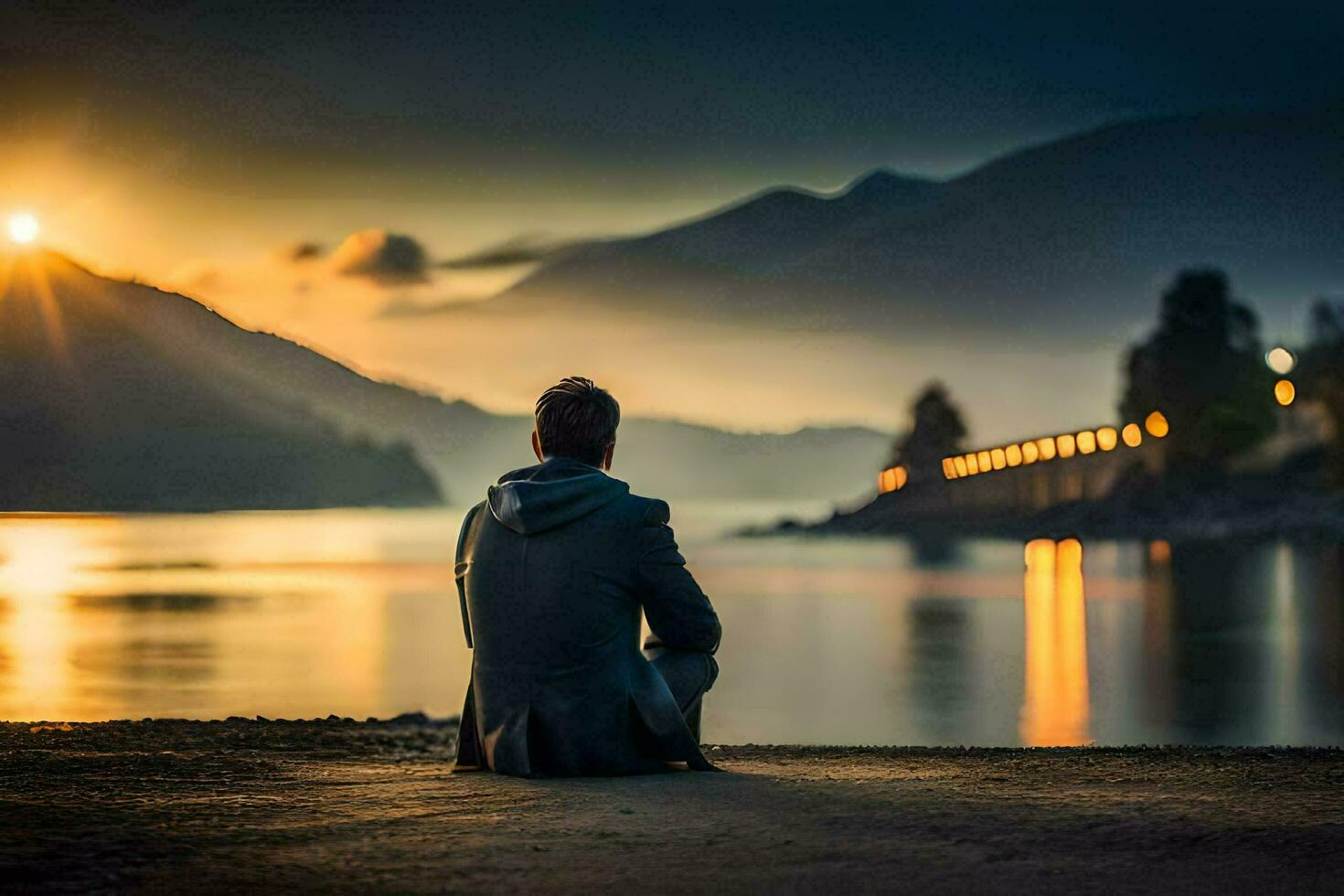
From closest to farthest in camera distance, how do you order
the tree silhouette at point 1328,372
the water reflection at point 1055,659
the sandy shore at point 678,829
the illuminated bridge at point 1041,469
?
the sandy shore at point 678,829 < the water reflection at point 1055,659 < the tree silhouette at point 1328,372 < the illuminated bridge at point 1041,469

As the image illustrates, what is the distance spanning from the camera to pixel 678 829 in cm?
739

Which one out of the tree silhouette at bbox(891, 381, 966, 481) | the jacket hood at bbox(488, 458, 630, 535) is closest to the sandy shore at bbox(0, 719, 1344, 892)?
the jacket hood at bbox(488, 458, 630, 535)

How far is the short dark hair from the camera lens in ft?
29.3

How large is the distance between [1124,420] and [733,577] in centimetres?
4826

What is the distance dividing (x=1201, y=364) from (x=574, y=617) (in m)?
130

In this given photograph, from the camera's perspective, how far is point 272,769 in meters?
10.7

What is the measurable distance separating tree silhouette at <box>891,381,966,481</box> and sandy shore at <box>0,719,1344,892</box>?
17258 cm

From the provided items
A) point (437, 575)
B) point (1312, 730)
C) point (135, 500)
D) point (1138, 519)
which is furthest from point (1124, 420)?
point (1312, 730)

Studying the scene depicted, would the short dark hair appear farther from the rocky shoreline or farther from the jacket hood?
the rocky shoreline

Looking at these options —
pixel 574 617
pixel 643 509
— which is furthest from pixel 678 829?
pixel 643 509

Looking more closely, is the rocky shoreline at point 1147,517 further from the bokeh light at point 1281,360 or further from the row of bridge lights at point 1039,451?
the bokeh light at point 1281,360

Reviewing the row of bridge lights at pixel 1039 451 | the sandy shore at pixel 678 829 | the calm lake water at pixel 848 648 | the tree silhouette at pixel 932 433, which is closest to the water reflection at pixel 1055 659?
the calm lake water at pixel 848 648

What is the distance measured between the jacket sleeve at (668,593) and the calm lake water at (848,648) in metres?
22.0

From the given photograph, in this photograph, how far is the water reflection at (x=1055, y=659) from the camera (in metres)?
35.2
